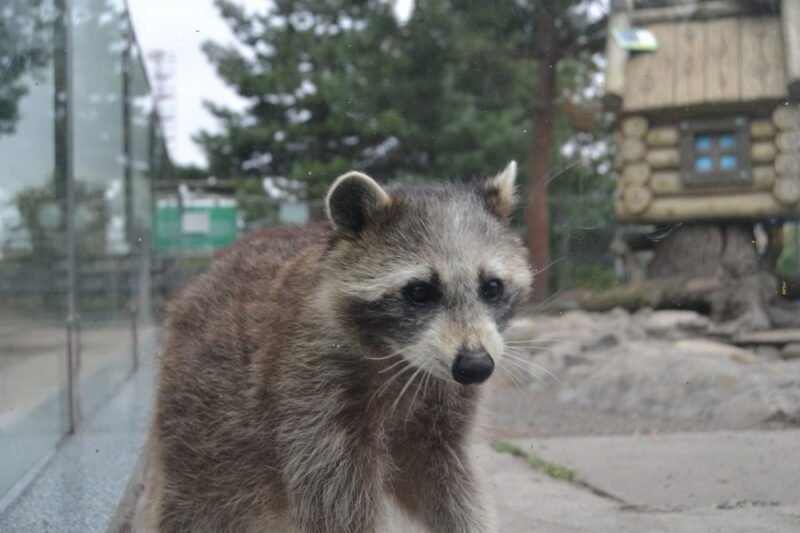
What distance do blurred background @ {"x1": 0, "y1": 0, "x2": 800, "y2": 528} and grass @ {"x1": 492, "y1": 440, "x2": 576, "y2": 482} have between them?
29.4 inches

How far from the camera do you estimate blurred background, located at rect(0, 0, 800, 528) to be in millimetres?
3275

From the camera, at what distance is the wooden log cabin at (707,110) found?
3146mm

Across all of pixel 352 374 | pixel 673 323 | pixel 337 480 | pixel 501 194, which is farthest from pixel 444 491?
pixel 673 323

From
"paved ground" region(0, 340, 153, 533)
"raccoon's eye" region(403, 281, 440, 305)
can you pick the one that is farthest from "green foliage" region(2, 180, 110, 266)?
"raccoon's eye" region(403, 281, 440, 305)

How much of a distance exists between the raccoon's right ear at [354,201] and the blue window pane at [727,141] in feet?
6.23

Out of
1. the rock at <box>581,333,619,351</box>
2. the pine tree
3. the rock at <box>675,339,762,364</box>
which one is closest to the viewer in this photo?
the pine tree

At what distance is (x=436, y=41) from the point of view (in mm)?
4168

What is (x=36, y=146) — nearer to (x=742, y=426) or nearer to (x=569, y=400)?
(x=742, y=426)

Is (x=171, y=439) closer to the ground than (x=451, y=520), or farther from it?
farther from it

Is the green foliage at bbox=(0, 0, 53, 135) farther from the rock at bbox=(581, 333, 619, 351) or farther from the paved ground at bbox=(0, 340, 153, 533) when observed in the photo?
the rock at bbox=(581, 333, 619, 351)

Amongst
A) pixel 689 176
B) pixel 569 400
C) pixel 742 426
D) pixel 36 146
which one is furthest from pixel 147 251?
pixel 742 426

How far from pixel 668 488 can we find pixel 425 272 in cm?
176

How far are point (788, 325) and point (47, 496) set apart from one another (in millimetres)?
3741

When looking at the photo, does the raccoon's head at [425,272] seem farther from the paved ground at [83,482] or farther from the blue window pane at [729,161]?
the blue window pane at [729,161]
